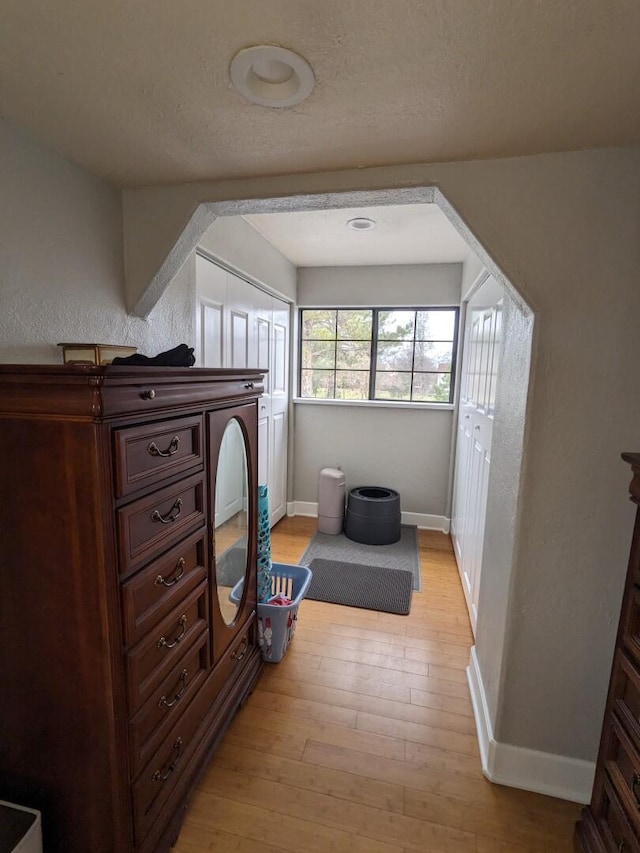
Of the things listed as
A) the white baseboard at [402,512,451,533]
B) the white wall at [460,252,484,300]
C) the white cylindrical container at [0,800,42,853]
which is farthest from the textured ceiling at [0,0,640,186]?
the white baseboard at [402,512,451,533]

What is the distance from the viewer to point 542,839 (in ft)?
3.85

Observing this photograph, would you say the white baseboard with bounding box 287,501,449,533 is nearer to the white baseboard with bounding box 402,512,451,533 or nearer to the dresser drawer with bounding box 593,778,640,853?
the white baseboard with bounding box 402,512,451,533

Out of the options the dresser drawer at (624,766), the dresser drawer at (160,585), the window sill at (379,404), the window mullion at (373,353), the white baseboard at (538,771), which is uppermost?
the window mullion at (373,353)

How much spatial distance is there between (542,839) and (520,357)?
1.46m

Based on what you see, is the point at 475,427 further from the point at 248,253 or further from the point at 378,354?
the point at 248,253

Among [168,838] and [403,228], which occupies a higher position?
[403,228]

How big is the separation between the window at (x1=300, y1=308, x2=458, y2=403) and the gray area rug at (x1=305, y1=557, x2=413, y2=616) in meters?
1.52

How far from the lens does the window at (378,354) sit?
135 inches

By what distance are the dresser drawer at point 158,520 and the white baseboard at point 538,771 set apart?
127cm

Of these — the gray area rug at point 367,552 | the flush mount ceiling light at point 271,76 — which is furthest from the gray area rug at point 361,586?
the flush mount ceiling light at point 271,76

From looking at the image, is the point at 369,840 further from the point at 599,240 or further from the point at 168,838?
the point at 599,240

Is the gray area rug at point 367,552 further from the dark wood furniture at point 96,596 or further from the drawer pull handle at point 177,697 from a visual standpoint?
the dark wood furniture at point 96,596

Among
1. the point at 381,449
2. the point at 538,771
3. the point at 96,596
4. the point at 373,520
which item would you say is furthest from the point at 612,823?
the point at 381,449

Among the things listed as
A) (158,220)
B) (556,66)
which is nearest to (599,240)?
(556,66)
